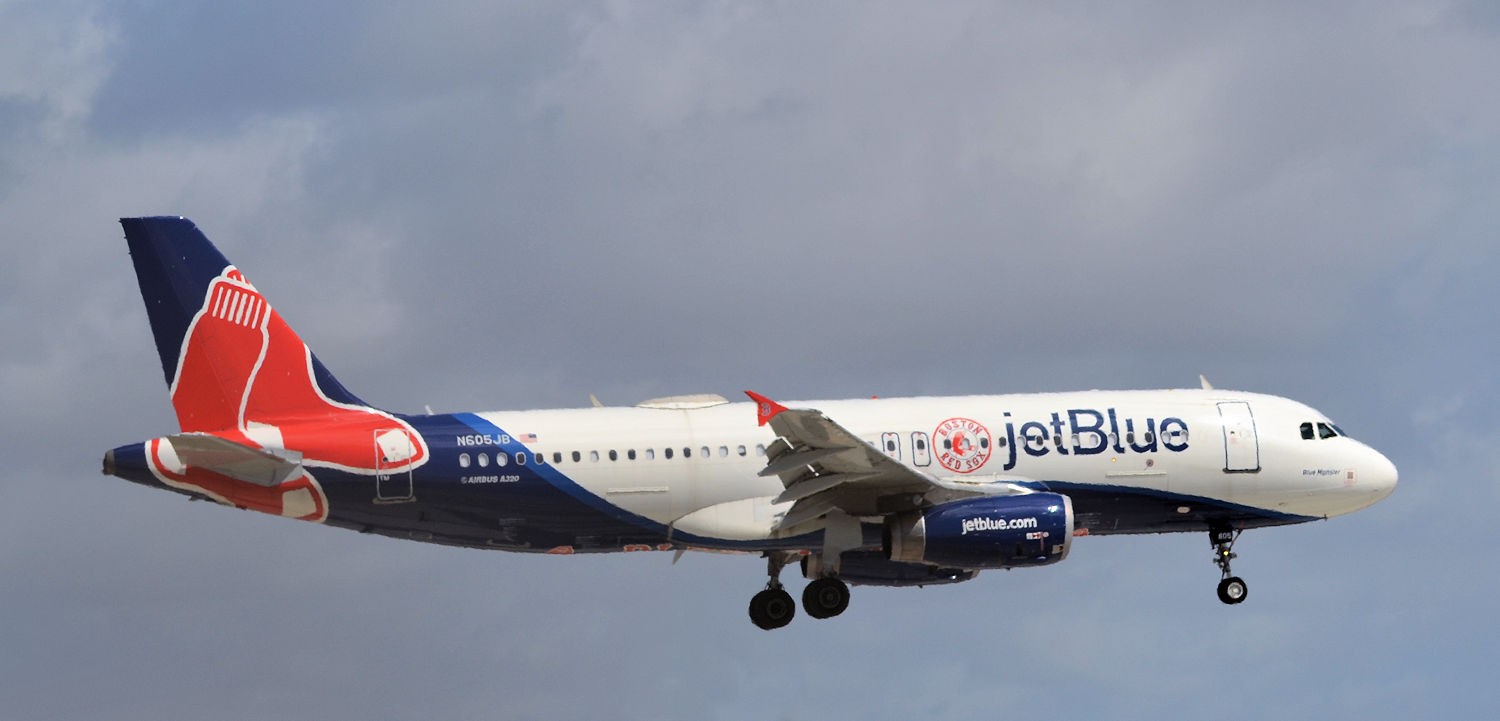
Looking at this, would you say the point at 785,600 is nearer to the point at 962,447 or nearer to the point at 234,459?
the point at 962,447

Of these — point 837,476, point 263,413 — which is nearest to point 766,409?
Result: point 837,476

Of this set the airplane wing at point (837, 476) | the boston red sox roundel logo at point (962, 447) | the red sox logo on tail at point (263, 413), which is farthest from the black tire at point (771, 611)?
the red sox logo on tail at point (263, 413)

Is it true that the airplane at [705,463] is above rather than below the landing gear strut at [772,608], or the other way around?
above

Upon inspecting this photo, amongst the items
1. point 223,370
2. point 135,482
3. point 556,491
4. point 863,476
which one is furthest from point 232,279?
point 863,476

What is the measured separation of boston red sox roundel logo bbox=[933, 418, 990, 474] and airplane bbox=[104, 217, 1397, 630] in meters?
0.05

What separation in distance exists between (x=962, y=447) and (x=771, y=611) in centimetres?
652

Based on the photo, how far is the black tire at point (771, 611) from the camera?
174 feet

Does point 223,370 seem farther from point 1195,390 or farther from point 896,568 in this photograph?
point 1195,390

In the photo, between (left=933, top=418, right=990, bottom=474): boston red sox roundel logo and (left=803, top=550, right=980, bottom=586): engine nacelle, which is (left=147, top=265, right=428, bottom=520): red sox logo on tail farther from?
(left=803, top=550, right=980, bottom=586): engine nacelle

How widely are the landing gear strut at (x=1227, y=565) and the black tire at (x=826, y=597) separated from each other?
30.8ft

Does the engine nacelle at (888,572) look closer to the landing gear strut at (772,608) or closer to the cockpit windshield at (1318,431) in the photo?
the landing gear strut at (772,608)

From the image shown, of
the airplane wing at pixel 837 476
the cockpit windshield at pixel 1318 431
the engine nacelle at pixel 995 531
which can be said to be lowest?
the engine nacelle at pixel 995 531

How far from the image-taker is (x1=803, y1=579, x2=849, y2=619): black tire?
51812 millimetres

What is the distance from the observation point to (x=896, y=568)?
5569 centimetres
